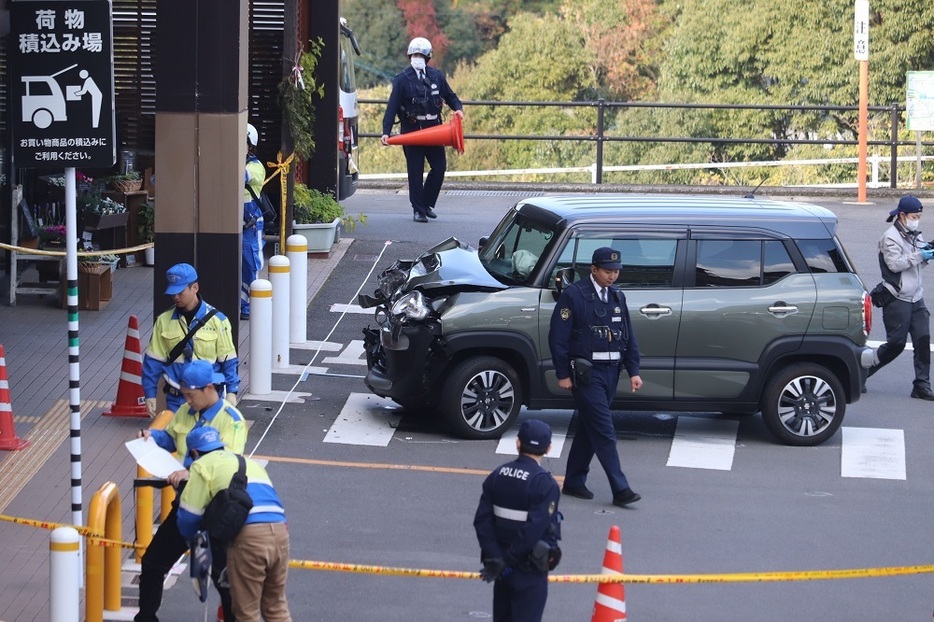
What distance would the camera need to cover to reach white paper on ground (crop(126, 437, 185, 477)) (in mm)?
6992

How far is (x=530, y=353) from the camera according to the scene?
1131 cm

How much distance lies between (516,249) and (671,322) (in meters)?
1.44

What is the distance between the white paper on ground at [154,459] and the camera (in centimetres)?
699

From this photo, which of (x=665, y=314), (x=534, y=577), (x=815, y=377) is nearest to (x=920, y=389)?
(x=815, y=377)

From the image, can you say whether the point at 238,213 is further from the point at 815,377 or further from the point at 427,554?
the point at 815,377

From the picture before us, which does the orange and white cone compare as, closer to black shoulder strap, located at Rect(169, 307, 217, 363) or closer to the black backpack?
the black backpack

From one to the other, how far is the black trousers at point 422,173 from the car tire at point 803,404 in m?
8.61

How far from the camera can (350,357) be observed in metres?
14.0

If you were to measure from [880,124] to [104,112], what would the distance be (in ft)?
93.2

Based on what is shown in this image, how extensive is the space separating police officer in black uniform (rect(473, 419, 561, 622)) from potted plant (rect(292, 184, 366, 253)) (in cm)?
1113

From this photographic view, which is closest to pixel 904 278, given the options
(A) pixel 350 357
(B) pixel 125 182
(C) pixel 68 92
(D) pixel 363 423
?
(D) pixel 363 423

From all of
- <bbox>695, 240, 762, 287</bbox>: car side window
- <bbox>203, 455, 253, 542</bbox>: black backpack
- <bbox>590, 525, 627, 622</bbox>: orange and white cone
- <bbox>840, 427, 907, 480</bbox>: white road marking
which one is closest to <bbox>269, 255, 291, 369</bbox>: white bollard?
<bbox>695, 240, 762, 287</bbox>: car side window

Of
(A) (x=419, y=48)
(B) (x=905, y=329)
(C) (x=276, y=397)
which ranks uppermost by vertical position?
Answer: (A) (x=419, y=48)

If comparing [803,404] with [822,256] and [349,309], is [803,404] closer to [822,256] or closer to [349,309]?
[822,256]
